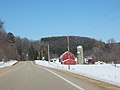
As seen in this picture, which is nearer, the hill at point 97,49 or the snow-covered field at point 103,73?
the snow-covered field at point 103,73

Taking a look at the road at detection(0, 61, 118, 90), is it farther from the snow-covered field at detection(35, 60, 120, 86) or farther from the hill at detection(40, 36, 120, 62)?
the hill at detection(40, 36, 120, 62)

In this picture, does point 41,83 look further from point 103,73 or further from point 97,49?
point 97,49

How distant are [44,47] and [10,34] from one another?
2308 cm

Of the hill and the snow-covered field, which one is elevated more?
the hill

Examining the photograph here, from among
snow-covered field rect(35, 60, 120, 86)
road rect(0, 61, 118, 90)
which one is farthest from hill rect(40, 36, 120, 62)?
road rect(0, 61, 118, 90)

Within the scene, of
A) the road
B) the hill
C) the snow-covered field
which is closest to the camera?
the road

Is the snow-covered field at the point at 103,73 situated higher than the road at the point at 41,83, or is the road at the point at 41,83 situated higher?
the snow-covered field at the point at 103,73

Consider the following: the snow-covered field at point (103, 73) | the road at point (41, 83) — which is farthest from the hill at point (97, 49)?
the road at point (41, 83)

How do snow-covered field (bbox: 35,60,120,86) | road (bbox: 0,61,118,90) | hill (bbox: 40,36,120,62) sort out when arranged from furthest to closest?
hill (bbox: 40,36,120,62), snow-covered field (bbox: 35,60,120,86), road (bbox: 0,61,118,90)

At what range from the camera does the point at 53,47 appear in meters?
161

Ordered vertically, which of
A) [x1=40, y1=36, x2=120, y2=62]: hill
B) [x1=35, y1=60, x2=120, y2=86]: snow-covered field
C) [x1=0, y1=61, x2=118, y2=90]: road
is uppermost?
[x1=40, y1=36, x2=120, y2=62]: hill

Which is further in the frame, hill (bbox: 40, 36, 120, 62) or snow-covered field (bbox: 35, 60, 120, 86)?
hill (bbox: 40, 36, 120, 62)

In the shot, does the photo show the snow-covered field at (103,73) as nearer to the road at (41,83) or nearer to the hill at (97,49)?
the road at (41,83)

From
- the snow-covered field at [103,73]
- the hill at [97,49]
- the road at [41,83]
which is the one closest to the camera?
the road at [41,83]
